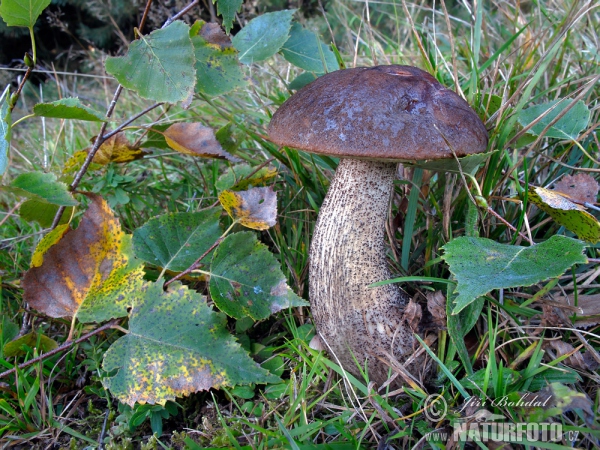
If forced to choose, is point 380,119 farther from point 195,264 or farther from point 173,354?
point 173,354

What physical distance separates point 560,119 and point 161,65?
1035 mm

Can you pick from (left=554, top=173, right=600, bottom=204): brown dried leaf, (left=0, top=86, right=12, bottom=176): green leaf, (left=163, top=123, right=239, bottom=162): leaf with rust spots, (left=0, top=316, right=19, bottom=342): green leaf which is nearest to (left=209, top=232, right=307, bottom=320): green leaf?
(left=163, top=123, right=239, bottom=162): leaf with rust spots

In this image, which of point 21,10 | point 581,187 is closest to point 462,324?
point 581,187

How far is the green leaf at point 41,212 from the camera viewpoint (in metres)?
1.09

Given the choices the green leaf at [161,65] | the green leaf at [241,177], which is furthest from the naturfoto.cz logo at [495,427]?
the green leaf at [161,65]

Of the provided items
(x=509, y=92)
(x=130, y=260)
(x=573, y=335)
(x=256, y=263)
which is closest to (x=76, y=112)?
(x=130, y=260)

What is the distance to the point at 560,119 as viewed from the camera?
45.6 inches

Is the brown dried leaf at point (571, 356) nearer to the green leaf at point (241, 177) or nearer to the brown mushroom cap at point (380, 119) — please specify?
the brown mushroom cap at point (380, 119)

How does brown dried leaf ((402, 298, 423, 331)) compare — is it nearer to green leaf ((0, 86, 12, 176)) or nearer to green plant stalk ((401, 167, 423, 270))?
green plant stalk ((401, 167, 423, 270))

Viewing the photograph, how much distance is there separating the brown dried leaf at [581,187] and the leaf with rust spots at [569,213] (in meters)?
0.15

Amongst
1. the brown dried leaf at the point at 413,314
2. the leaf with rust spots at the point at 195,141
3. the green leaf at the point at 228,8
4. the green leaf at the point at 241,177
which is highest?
the green leaf at the point at 228,8

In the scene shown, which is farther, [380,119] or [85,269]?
[85,269]

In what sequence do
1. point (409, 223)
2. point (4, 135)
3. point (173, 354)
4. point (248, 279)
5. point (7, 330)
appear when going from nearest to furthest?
point (4, 135) < point (173, 354) < point (248, 279) < point (7, 330) < point (409, 223)

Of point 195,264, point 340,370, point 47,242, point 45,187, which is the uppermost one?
point 45,187
